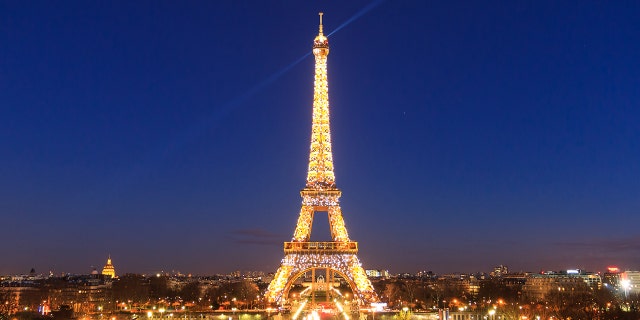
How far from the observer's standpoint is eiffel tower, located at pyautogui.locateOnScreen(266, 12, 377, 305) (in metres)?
67.6

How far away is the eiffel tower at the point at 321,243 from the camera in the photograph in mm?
67562

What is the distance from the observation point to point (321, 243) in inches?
2680

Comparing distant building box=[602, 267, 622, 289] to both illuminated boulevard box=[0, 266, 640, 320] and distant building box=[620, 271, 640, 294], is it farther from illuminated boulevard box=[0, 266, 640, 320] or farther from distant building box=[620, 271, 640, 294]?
distant building box=[620, 271, 640, 294]

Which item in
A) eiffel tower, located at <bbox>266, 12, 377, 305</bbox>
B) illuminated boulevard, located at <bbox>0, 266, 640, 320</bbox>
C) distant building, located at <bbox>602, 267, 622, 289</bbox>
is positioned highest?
eiffel tower, located at <bbox>266, 12, 377, 305</bbox>

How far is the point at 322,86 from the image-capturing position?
7075 cm

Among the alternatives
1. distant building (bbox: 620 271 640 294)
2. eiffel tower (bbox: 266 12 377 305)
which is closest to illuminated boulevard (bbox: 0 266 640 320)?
distant building (bbox: 620 271 640 294)

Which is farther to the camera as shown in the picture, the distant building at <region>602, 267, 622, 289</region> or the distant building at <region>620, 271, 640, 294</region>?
the distant building at <region>602, 267, 622, 289</region>

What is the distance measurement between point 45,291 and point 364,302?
187 feet

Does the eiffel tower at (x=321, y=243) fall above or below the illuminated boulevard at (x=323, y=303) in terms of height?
above

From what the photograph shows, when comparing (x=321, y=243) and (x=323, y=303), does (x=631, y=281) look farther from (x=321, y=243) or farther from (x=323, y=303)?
(x=321, y=243)

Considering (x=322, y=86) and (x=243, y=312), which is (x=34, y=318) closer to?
(x=243, y=312)

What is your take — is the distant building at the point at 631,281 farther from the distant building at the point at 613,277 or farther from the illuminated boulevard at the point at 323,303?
the distant building at the point at 613,277

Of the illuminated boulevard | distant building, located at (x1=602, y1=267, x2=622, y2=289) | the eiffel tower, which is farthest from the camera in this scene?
distant building, located at (x1=602, y1=267, x2=622, y2=289)

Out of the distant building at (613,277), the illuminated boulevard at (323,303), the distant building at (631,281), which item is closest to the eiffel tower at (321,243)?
the illuminated boulevard at (323,303)
